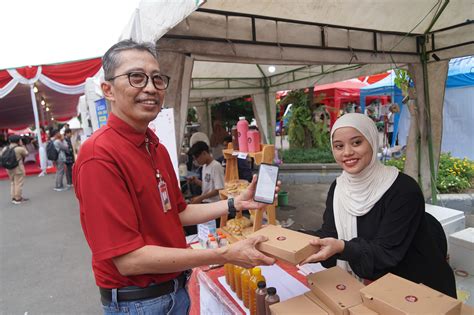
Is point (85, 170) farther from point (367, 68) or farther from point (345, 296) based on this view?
point (367, 68)

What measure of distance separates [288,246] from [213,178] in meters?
3.13

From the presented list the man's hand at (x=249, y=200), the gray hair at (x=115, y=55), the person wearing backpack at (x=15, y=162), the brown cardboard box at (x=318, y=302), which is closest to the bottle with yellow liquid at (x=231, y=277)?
the man's hand at (x=249, y=200)

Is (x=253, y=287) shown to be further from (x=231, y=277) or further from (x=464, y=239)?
(x=464, y=239)

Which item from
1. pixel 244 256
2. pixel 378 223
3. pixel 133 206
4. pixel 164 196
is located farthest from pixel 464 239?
pixel 133 206

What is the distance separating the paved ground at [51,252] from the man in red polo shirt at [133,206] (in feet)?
8.78

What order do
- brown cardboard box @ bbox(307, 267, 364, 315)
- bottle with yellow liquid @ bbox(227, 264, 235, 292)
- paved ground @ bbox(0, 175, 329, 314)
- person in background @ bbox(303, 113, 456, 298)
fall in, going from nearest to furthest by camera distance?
1. brown cardboard box @ bbox(307, 267, 364, 315)
2. person in background @ bbox(303, 113, 456, 298)
3. bottle with yellow liquid @ bbox(227, 264, 235, 292)
4. paved ground @ bbox(0, 175, 329, 314)

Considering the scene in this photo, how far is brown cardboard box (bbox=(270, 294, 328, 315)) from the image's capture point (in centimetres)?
138

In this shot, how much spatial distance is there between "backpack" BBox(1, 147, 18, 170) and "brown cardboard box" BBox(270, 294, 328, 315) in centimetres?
996

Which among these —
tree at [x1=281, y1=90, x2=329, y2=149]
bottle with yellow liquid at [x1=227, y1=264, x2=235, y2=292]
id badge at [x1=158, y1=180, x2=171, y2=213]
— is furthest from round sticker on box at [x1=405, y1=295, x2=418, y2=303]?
tree at [x1=281, y1=90, x2=329, y2=149]

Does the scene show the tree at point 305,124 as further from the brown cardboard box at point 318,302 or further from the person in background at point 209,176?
the brown cardboard box at point 318,302

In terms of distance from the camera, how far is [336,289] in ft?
4.82

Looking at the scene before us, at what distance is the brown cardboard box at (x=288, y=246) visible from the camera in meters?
1.41

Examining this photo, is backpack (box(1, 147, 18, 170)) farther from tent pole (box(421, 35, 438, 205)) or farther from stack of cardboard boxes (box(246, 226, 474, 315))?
tent pole (box(421, 35, 438, 205))

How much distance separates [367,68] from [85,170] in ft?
19.4
